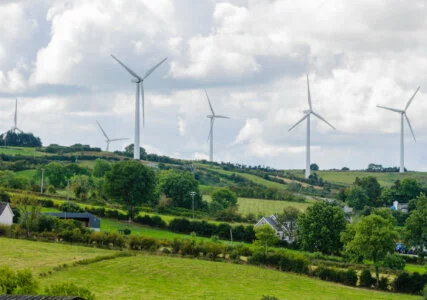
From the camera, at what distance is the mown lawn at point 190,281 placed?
192 feet

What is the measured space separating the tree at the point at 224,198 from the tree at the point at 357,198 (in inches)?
1273

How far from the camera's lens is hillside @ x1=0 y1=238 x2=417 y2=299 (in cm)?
5906

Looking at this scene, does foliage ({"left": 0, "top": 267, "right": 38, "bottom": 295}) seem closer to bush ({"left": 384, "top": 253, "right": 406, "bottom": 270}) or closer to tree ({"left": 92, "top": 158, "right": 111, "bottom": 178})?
bush ({"left": 384, "top": 253, "right": 406, "bottom": 270})

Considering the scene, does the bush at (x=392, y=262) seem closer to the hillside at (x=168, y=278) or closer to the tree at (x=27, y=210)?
the hillside at (x=168, y=278)

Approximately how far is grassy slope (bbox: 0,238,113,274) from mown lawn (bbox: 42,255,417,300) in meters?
2.79

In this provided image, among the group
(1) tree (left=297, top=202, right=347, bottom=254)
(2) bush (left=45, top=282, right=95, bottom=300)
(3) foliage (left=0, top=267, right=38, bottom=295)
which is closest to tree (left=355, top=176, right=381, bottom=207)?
(1) tree (left=297, top=202, right=347, bottom=254)

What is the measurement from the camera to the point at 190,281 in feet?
215

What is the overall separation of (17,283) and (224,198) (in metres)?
99.7

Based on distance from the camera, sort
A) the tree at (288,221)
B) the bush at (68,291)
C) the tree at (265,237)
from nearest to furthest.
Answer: the bush at (68,291) → the tree at (265,237) → the tree at (288,221)

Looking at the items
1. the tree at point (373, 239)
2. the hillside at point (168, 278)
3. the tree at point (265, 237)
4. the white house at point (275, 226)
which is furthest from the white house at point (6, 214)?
the tree at point (373, 239)

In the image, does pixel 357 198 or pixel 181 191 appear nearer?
pixel 181 191

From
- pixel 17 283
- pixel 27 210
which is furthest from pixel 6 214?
pixel 17 283

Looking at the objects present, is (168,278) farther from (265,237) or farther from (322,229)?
(322,229)

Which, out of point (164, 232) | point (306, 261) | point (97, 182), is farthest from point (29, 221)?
point (97, 182)
